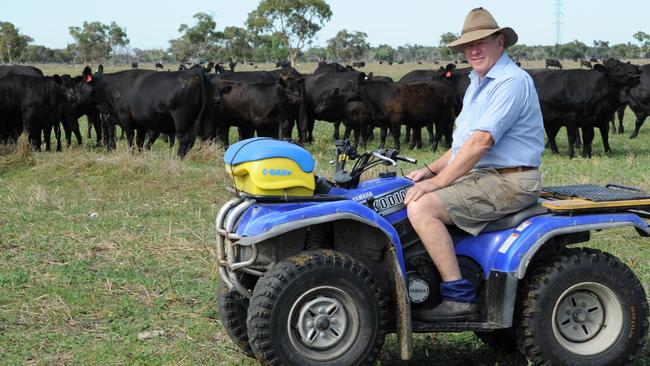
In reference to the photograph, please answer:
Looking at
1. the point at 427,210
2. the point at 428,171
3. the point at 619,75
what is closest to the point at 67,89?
the point at 619,75

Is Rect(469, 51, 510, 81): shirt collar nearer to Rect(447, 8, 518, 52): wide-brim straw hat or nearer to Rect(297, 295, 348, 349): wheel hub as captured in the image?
Rect(447, 8, 518, 52): wide-brim straw hat

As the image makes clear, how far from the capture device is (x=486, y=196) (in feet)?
14.9

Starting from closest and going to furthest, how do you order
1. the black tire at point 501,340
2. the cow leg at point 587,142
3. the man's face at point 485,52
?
the man's face at point 485,52
the black tire at point 501,340
the cow leg at point 587,142

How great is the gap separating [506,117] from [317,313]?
1393mm

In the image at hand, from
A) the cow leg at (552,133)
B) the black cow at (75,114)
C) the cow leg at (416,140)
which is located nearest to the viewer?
the cow leg at (552,133)

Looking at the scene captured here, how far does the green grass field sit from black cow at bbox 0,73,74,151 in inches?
152

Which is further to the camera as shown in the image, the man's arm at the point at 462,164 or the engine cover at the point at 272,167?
the man's arm at the point at 462,164

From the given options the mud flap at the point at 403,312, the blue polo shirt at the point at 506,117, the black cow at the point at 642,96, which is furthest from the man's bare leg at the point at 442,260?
the black cow at the point at 642,96

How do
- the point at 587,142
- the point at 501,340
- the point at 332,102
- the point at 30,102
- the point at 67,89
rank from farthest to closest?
the point at 332,102
the point at 67,89
the point at 30,102
the point at 587,142
the point at 501,340

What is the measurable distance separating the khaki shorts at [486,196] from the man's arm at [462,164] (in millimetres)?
63

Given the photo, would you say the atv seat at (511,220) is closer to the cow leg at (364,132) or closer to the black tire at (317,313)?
the black tire at (317,313)

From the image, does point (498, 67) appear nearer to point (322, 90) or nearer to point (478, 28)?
point (478, 28)

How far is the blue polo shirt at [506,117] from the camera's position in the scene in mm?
4504

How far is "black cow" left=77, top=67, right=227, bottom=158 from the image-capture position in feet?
49.3
